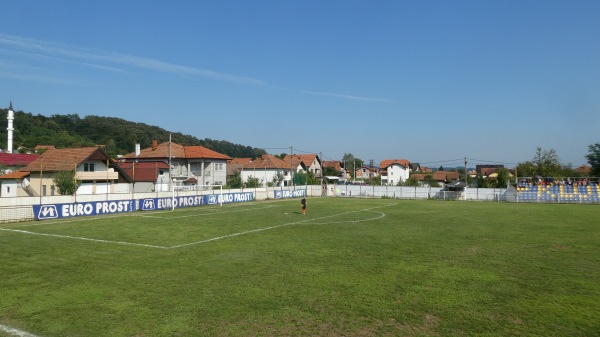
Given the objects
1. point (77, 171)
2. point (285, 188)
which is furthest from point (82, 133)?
point (285, 188)

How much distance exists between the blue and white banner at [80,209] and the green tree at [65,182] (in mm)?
8542

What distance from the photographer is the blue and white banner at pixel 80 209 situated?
1191 inches

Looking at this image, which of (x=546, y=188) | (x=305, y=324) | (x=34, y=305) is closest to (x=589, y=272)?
(x=305, y=324)

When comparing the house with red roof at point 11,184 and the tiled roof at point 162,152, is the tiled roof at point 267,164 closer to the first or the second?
the tiled roof at point 162,152

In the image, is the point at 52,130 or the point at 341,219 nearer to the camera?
the point at 341,219

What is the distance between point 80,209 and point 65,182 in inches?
448

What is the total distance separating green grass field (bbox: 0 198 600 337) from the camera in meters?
8.84

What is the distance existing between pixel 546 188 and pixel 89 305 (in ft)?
204

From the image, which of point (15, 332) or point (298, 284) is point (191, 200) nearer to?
point (298, 284)

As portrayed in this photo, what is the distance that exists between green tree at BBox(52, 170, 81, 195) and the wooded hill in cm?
6057

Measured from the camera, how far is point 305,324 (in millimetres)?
8891

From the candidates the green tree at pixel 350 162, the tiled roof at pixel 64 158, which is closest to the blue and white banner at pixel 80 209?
the tiled roof at pixel 64 158

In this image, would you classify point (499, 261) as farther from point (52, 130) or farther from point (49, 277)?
point (52, 130)

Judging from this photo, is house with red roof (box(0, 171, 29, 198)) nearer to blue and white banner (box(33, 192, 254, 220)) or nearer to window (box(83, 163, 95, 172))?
window (box(83, 163, 95, 172))
